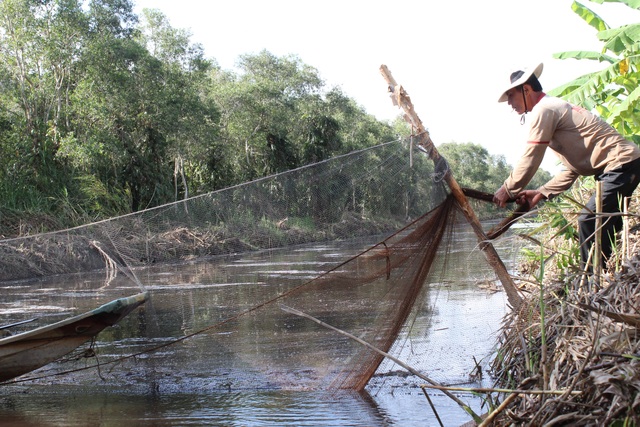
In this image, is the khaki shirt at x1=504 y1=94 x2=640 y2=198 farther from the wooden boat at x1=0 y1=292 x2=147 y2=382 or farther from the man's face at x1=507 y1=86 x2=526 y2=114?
the wooden boat at x1=0 y1=292 x2=147 y2=382

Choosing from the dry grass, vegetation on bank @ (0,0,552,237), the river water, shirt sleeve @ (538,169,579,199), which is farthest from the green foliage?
vegetation on bank @ (0,0,552,237)

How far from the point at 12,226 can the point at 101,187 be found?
321 centimetres

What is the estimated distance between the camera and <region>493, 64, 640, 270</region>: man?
372cm

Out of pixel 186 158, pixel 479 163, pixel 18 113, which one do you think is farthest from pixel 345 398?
pixel 479 163

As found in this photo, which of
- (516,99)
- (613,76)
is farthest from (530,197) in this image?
(613,76)

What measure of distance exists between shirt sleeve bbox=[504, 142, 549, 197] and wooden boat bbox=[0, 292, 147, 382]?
3039 mm

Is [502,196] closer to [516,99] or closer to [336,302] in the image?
[516,99]

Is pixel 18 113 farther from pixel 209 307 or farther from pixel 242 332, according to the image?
pixel 242 332

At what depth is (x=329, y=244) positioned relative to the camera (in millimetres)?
7379

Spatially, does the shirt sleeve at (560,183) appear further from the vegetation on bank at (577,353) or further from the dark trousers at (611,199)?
the vegetation on bank at (577,353)

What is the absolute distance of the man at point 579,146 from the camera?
3717 millimetres

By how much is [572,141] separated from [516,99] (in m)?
0.40

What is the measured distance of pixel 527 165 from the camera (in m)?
3.80

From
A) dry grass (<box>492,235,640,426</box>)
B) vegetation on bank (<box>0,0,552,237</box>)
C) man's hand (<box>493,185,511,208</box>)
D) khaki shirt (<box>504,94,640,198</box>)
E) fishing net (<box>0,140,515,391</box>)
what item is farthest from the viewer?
vegetation on bank (<box>0,0,552,237</box>)
